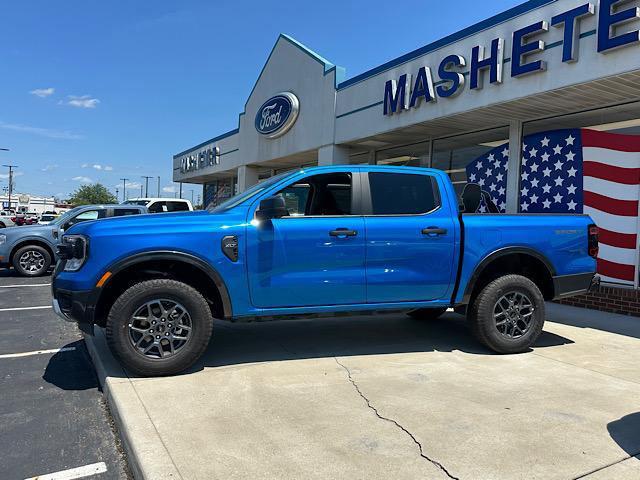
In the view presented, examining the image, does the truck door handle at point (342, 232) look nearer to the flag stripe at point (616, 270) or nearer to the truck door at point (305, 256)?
the truck door at point (305, 256)

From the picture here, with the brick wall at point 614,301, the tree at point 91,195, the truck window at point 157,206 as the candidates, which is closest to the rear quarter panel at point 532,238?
the brick wall at point 614,301

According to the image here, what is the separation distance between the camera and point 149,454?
2895 mm

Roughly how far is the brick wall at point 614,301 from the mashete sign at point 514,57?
3544 mm

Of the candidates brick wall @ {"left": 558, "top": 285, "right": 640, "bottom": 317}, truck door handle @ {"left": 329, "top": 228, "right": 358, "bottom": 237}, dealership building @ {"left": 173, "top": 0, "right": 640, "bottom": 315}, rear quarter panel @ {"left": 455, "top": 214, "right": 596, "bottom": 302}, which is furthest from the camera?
brick wall @ {"left": 558, "top": 285, "right": 640, "bottom": 317}

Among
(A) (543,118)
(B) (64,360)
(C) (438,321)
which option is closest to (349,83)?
(A) (543,118)

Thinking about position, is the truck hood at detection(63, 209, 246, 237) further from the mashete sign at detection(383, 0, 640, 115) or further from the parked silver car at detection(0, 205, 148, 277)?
the parked silver car at detection(0, 205, 148, 277)

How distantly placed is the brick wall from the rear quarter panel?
2268 millimetres

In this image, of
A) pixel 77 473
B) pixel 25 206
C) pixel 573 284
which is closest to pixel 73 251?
pixel 77 473

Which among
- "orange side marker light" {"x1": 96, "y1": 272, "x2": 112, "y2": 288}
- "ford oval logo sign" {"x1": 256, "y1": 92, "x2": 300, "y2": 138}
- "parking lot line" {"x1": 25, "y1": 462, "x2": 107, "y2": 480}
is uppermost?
"ford oval logo sign" {"x1": 256, "y1": 92, "x2": 300, "y2": 138}

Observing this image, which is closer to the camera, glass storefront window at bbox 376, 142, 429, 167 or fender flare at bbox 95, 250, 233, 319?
fender flare at bbox 95, 250, 233, 319

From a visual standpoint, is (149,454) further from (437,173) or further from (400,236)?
(437,173)

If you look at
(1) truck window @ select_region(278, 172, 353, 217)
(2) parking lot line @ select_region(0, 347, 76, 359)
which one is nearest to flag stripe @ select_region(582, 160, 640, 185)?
(1) truck window @ select_region(278, 172, 353, 217)

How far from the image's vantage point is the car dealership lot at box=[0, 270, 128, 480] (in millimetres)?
3039

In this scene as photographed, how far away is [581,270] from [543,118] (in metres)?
4.53
